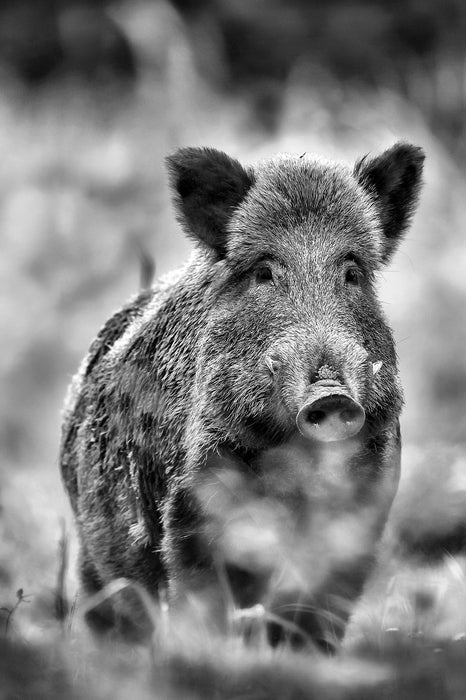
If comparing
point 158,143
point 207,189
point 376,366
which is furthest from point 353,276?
point 158,143

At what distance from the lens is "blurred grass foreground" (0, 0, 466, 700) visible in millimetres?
10523

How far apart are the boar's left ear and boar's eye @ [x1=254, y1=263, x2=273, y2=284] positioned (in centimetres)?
67

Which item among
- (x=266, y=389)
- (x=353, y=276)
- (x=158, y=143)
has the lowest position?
(x=266, y=389)

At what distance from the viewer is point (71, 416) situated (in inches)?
264

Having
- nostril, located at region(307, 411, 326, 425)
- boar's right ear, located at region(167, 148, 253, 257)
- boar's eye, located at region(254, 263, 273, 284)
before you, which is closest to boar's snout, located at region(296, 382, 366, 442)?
nostril, located at region(307, 411, 326, 425)

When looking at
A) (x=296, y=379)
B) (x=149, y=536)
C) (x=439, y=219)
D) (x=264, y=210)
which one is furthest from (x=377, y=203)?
(x=439, y=219)

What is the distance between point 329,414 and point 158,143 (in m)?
8.30

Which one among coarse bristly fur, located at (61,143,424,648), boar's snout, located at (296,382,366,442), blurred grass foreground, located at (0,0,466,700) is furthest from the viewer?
blurred grass foreground, located at (0,0,466,700)

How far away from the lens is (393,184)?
563 cm

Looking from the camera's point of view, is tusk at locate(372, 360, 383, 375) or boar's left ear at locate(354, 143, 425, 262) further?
boar's left ear at locate(354, 143, 425, 262)

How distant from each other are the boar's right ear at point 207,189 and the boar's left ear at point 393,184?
1.94ft

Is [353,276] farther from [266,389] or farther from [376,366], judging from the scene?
[266,389]

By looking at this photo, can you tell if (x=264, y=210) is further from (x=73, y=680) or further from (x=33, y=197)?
(x=33, y=197)

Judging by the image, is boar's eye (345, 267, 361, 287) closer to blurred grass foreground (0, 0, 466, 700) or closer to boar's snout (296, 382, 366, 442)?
boar's snout (296, 382, 366, 442)
